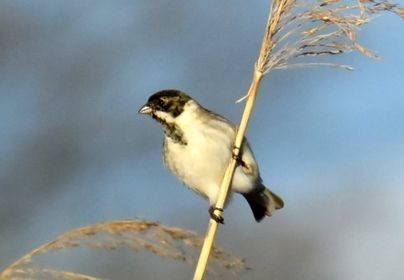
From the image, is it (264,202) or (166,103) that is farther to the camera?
(264,202)

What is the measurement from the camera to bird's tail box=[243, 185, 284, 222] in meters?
2.72

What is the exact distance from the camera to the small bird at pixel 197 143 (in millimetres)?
2436

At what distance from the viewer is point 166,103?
2.46 metres

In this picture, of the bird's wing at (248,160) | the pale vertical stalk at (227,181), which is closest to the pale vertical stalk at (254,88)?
the pale vertical stalk at (227,181)

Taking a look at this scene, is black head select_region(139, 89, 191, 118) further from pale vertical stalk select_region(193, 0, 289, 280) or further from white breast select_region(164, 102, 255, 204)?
pale vertical stalk select_region(193, 0, 289, 280)

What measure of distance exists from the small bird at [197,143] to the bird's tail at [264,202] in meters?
0.13

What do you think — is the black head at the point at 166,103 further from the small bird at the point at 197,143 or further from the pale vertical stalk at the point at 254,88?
the pale vertical stalk at the point at 254,88

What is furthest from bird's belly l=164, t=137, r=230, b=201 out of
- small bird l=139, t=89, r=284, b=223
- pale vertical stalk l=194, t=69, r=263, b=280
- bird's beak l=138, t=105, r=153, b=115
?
pale vertical stalk l=194, t=69, r=263, b=280

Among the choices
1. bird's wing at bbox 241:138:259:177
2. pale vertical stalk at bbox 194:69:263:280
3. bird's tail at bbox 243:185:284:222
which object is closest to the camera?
pale vertical stalk at bbox 194:69:263:280

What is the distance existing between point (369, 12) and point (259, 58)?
0.17m

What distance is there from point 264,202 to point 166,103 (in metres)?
0.43

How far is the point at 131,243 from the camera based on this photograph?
144cm

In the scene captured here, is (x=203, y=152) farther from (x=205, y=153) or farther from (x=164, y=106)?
(x=164, y=106)

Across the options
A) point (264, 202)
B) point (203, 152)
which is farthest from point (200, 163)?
point (264, 202)
